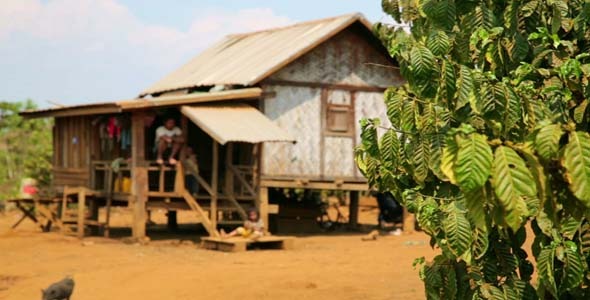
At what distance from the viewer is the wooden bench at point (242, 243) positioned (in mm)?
15359

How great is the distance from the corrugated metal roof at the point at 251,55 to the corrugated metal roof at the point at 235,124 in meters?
0.67

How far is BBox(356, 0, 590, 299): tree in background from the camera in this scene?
14.7 ft

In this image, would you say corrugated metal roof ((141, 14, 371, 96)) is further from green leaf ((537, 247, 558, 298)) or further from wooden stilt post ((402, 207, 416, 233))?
green leaf ((537, 247, 558, 298))

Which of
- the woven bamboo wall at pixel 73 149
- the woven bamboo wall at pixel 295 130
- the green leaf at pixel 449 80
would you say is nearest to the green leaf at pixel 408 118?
the green leaf at pixel 449 80

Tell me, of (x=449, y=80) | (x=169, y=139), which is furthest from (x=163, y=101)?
(x=449, y=80)

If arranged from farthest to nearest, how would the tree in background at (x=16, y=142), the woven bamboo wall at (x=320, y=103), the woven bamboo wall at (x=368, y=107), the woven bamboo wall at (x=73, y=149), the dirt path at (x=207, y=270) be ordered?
the tree in background at (x=16, y=142), the woven bamboo wall at (x=73, y=149), the woven bamboo wall at (x=368, y=107), the woven bamboo wall at (x=320, y=103), the dirt path at (x=207, y=270)

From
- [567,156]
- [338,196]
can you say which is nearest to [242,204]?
[338,196]

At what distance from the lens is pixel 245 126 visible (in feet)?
51.8

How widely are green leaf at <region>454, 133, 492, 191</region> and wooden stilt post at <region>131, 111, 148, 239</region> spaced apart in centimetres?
1368

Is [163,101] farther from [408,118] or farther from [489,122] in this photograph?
[489,122]

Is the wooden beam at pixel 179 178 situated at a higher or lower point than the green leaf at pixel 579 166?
lower

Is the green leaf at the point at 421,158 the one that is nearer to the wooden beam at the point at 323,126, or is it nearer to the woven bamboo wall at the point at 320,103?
the woven bamboo wall at the point at 320,103

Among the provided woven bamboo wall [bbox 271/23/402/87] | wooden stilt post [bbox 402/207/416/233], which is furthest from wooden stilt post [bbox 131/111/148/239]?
wooden stilt post [bbox 402/207/416/233]

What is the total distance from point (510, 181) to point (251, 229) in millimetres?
13035
